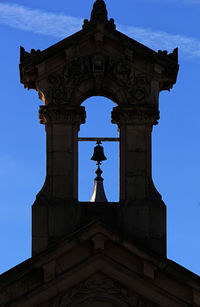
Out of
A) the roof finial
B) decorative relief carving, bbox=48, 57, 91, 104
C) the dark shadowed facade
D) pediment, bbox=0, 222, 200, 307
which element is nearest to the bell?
the dark shadowed facade

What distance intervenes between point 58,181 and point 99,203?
1469 mm

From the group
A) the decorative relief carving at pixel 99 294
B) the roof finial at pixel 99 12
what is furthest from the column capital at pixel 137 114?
the decorative relief carving at pixel 99 294

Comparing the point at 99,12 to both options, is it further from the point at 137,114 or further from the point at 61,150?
the point at 61,150

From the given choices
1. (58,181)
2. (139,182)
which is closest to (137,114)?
(139,182)

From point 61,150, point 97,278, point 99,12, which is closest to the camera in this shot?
point 97,278

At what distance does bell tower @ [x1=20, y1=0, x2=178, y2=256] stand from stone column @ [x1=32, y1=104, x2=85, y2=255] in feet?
0.10

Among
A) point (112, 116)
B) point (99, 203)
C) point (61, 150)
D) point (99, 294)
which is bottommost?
point (99, 294)

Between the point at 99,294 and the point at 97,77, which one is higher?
the point at 97,77

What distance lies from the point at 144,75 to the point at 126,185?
3610 millimetres

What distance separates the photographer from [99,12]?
3481cm

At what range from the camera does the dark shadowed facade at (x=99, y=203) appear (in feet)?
101

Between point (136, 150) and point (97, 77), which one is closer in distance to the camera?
point (136, 150)

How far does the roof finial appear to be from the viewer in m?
34.6

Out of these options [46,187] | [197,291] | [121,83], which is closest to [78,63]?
[121,83]
